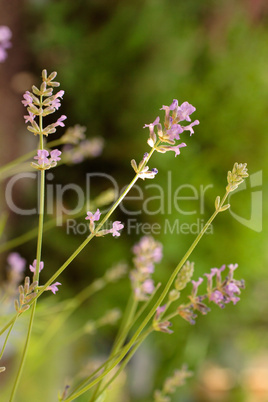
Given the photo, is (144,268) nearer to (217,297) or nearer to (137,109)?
(217,297)

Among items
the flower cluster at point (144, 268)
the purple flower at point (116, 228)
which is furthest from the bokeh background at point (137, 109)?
the purple flower at point (116, 228)

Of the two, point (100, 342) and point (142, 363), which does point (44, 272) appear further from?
point (142, 363)

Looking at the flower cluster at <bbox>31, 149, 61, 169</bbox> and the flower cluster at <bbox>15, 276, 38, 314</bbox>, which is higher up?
the flower cluster at <bbox>31, 149, 61, 169</bbox>

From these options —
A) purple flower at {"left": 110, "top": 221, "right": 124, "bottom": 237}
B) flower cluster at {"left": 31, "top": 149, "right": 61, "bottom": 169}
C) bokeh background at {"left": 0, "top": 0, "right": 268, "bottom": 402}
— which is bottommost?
purple flower at {"left": 110, "top": 221, "right": 124, "bottom": 237}

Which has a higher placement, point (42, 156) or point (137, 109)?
point (137, 109)

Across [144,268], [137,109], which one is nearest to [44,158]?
[144,268]

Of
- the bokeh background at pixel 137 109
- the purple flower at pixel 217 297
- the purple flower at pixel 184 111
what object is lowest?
the purple flower at pixel 217 297

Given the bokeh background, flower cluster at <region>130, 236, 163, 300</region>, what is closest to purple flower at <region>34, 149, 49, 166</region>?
flower cluster at <region>130, 236, 163, 300</region>

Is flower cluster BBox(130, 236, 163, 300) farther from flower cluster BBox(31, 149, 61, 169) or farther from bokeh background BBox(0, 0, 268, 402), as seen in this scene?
bokeh background BBox(0, 0, 268, 402)

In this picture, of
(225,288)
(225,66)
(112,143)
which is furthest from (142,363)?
(225,288)

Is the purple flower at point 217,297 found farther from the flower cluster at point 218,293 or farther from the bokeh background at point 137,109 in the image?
the bokeh background at point 137,109
